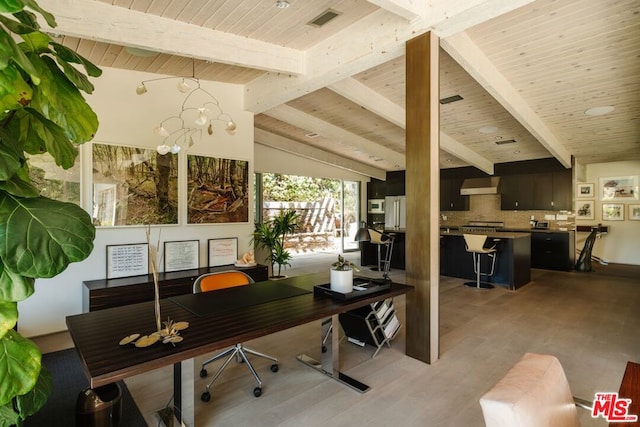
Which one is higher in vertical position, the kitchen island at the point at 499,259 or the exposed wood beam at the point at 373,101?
the exposed wood beam at the point at 373,101

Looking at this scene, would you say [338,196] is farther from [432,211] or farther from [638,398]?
[638,398]

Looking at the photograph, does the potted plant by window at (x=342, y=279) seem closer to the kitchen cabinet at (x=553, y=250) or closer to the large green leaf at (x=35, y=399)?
the large green leaf at (x=35, y=399)

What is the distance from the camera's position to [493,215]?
29.3ft

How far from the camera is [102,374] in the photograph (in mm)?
1327

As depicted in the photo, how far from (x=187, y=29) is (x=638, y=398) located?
3.97 meters

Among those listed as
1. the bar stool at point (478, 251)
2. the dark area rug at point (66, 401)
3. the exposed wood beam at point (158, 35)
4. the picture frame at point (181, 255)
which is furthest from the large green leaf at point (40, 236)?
the bar stool at point (478, 251)

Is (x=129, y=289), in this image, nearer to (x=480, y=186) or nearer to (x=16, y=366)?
(x=16, y=366)

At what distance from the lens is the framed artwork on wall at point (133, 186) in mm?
3879

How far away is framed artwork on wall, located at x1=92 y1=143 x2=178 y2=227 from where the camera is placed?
3.88m

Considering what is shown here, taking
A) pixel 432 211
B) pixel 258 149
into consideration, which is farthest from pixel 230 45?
pixel 258 149

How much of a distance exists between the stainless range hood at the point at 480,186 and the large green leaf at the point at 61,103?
895cm

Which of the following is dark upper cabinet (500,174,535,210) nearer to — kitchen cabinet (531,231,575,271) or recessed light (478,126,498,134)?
kitchen cabinet (531,231,575,271)

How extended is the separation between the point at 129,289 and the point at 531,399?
3.82 metres

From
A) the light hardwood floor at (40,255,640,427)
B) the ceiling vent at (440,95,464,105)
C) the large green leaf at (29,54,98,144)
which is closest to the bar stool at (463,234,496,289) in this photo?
the light hardwood floor at (40,255,640,427)
